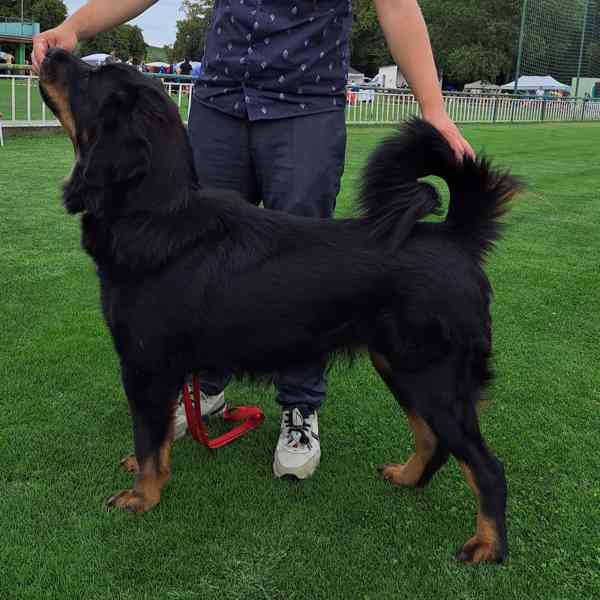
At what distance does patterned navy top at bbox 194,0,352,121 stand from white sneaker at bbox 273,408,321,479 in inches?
56.9

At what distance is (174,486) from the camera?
2.88 metres

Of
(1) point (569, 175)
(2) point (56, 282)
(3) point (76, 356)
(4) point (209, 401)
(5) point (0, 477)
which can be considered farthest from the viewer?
(1) point (569, 175)

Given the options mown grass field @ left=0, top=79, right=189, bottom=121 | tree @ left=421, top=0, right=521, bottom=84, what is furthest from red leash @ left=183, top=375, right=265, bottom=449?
tree @ left=421, top=0, right=521, bottom=84

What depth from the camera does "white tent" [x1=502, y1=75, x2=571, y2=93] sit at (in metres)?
54.0

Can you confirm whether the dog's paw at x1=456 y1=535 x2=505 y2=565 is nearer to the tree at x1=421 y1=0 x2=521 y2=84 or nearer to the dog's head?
the dog's head

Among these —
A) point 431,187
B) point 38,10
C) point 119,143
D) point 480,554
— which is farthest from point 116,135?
point 38,10

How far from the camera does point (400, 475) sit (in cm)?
296

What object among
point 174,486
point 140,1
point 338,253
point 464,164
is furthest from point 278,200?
point 174,486

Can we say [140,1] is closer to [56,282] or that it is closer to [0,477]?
[0,477]

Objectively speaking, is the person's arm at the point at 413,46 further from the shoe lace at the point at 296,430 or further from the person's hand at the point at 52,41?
the shoe lace at the point at 296,430

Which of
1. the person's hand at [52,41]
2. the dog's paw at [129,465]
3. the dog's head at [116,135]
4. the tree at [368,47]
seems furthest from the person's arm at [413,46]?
the tree at [368,47]

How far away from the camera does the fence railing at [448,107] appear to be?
18.7 metres

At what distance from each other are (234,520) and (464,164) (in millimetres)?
1677

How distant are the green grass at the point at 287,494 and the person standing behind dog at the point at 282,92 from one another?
0.33 m
